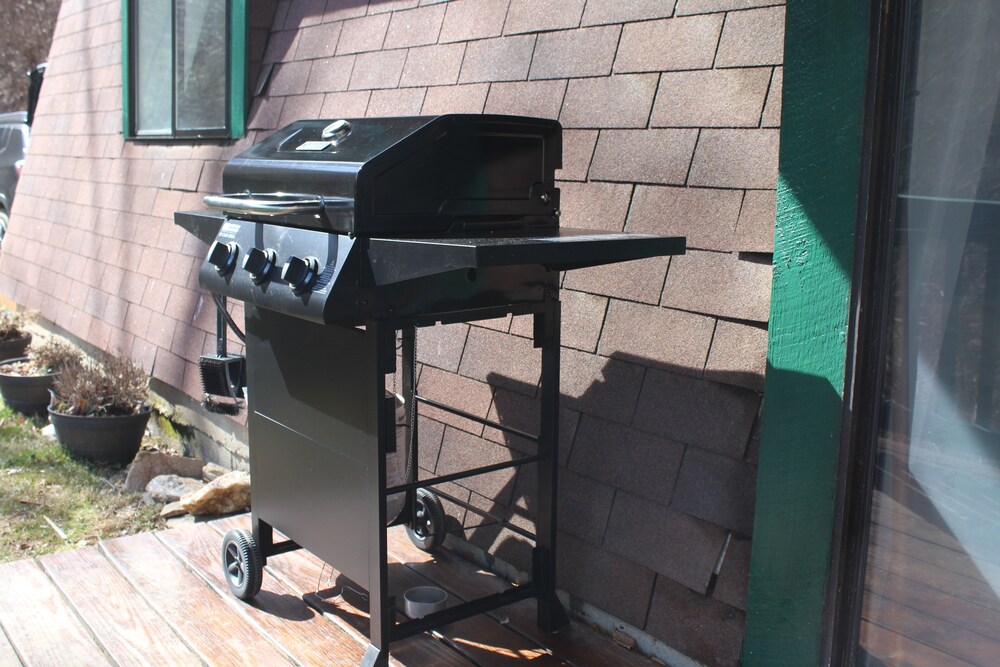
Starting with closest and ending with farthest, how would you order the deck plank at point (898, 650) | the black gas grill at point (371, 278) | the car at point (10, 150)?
the deck plank at point (898, 650), the black gas grill at point (371, 278), the car at point (10, 150)

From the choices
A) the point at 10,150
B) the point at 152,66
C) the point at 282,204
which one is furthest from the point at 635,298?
the point at 10,150

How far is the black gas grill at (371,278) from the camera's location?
2219mm

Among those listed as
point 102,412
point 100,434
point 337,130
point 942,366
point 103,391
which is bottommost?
point 100,434

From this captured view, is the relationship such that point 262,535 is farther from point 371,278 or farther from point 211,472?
point 211,472

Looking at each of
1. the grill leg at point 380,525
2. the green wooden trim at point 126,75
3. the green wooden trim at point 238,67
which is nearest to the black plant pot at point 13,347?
the green wooden trim at point 126,75

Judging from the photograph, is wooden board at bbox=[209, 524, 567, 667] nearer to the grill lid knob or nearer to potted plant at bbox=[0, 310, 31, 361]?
the grill lid knob

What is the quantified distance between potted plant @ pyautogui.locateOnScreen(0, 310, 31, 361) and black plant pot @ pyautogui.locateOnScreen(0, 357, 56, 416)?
2.55 feet

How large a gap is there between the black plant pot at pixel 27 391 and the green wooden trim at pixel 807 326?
4.62 meters

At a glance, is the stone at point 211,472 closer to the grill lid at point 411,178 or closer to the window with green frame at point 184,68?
the window with green frame at point 184,68

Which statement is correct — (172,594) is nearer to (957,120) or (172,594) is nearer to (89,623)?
(89,623)

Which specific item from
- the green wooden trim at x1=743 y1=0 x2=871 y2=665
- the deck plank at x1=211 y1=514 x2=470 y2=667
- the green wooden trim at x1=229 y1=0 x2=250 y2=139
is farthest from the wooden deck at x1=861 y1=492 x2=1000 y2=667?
the green wooden trim at x1=229 y1=0 x2=250 y2=139

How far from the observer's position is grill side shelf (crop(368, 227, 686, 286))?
76.2 inches

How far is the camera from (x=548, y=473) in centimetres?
271

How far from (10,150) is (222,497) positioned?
7072 mm
